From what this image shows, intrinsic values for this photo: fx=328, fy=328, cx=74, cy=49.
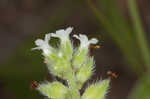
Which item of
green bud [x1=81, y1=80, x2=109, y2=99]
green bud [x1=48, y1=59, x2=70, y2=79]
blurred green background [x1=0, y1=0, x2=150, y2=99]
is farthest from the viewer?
blurred green background [x1=0, y1=0, x2=150, y2=99]

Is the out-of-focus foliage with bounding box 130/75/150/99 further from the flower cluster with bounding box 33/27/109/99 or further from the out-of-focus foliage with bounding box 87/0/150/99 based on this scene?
the flower cluster with bounding box 33/27/109/99

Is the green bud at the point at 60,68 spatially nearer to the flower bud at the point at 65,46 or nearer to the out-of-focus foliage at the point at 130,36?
the flower bud at the point at 65,46

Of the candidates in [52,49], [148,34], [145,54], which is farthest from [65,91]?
[148,34]

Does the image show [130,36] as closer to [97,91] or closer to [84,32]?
[84,32]

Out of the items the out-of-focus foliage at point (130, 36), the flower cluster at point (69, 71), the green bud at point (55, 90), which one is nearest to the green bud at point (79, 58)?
the flower cluster at point (69, 71)

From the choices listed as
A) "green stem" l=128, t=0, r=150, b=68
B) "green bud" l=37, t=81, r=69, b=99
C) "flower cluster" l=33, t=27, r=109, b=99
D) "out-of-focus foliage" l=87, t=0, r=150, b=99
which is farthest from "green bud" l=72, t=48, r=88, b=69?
"green stem" l=128, t=0, r=150, b=68

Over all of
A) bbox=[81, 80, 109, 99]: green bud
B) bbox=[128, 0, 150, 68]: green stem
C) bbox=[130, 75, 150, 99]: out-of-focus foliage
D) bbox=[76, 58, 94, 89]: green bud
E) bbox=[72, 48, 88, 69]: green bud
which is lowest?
bbox=[81, 80, 109, 99]: green bud

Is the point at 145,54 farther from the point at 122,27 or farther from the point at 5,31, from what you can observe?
the point at 5,31

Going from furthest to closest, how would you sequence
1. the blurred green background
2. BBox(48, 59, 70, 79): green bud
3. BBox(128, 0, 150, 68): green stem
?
1. the blurred green background
2. BBox(128, 0, 150, 68): green stem
3. BBox(48, 59, 70, 79): green bud

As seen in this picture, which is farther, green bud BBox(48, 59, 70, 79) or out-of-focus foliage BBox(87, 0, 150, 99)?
out-of-focus foliage BBox(87, 0, 150, 99)
